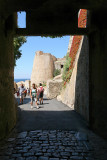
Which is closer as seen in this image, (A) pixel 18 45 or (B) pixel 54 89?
(A) pixel 18 45

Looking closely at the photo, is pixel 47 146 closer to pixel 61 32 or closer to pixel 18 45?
pixel 61 32

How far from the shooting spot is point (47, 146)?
4406 mm

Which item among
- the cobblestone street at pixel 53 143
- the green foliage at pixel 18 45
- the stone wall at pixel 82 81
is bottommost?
the cobblestone street at pixel 53 143

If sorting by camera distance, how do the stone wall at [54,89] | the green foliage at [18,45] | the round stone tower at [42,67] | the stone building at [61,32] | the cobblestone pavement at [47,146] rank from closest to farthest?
the cobblestone pavement at [47,146], the stone building at [61,32], the green foliage at [18,45], the stone wall at [54,89], the round stone tower at [42,67]

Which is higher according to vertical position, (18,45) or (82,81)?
(18,45)

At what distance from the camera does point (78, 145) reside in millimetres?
4500

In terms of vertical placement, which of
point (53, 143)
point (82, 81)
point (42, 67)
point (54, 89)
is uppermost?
point (42, 67)

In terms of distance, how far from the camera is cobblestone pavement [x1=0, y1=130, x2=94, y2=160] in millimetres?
3832

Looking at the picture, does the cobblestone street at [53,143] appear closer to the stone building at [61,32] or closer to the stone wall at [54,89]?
the stone building at [61,32]

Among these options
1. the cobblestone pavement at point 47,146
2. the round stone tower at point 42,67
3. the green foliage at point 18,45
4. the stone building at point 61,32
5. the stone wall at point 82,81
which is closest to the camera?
the cobblestone pavement at point 47,146

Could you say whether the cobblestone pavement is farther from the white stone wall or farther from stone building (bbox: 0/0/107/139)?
the white stone wall

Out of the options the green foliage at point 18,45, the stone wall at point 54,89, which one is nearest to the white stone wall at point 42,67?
the stone wall at point 54,89

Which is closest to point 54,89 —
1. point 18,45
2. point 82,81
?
point 18,45

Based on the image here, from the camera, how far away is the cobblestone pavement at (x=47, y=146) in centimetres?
383
